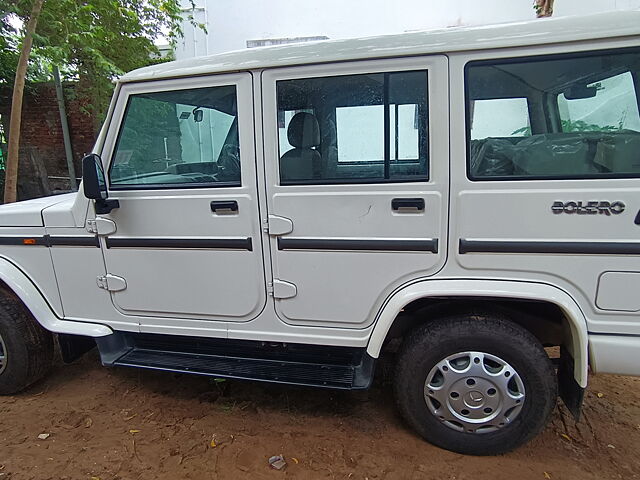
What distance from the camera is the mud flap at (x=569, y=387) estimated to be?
2089 mm

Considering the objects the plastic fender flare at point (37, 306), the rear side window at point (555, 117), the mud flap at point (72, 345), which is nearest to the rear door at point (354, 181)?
the rear side window at point (555, 117)

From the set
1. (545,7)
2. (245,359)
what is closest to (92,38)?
(245,359)

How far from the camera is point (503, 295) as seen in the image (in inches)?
78.4

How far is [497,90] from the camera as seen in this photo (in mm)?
1989

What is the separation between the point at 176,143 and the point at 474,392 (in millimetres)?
2230

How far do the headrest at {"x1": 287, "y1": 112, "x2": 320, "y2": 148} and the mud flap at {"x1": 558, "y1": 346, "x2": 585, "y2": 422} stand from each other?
5.95 feet

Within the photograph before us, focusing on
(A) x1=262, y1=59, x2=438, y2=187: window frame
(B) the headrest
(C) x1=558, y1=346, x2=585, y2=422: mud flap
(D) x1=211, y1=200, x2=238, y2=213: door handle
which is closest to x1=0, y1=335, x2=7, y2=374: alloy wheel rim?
(D) x1=211, y1=200, x2=238, y2=213: door handle

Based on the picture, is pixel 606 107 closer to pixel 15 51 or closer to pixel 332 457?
pixel 332 457

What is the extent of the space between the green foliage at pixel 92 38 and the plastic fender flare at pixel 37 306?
426 centimetres

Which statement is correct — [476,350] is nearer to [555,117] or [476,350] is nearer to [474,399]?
[474,399]

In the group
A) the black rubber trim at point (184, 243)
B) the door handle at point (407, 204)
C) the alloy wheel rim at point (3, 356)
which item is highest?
the door handle at point (407, 204)

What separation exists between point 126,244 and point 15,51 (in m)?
6.79

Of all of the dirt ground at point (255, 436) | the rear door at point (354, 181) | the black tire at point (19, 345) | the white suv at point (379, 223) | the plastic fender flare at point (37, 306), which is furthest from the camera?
the black tire at point (19, 345)

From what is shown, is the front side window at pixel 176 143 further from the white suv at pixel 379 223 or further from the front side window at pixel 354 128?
the front side window at pixel 354 128
